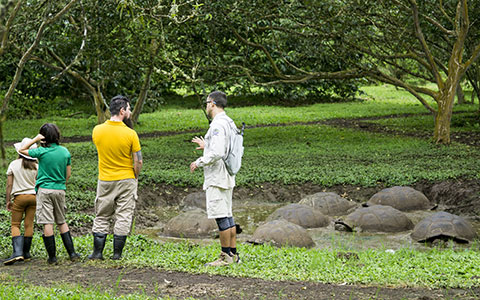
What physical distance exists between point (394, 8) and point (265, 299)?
44.9ft

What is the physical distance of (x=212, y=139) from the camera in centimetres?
592

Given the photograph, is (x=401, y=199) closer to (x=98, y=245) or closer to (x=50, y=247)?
→ (x=98, y=245)

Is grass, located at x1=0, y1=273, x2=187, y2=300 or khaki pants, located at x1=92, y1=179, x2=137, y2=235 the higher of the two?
khaki pants, located at x1=92, y1=179, x2=137, y2=235

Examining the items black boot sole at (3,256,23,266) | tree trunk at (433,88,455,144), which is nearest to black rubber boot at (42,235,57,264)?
black boot sole at (3,256,23,266)

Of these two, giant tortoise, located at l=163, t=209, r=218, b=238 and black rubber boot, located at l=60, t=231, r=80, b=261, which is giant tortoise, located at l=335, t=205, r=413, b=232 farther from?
black rubber boot, located at l=60, t=231, r=80, b=261

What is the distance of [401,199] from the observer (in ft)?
35.5

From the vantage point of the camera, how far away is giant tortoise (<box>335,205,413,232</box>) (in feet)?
31.4

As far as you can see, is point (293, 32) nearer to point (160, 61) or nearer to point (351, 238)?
point (160, 61)

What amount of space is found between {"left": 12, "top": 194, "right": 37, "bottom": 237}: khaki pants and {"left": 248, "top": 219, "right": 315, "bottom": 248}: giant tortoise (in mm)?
3065

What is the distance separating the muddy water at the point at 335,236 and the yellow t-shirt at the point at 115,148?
9.93ft

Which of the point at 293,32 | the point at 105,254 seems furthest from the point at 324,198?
the point at 293,32

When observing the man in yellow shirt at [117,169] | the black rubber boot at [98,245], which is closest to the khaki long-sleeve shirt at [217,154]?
the man in yellow shirt at [117,169]

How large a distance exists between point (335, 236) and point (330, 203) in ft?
4.64

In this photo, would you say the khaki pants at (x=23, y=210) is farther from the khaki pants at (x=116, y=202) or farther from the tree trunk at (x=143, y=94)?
the tree trunk at (x=143, y=94)
